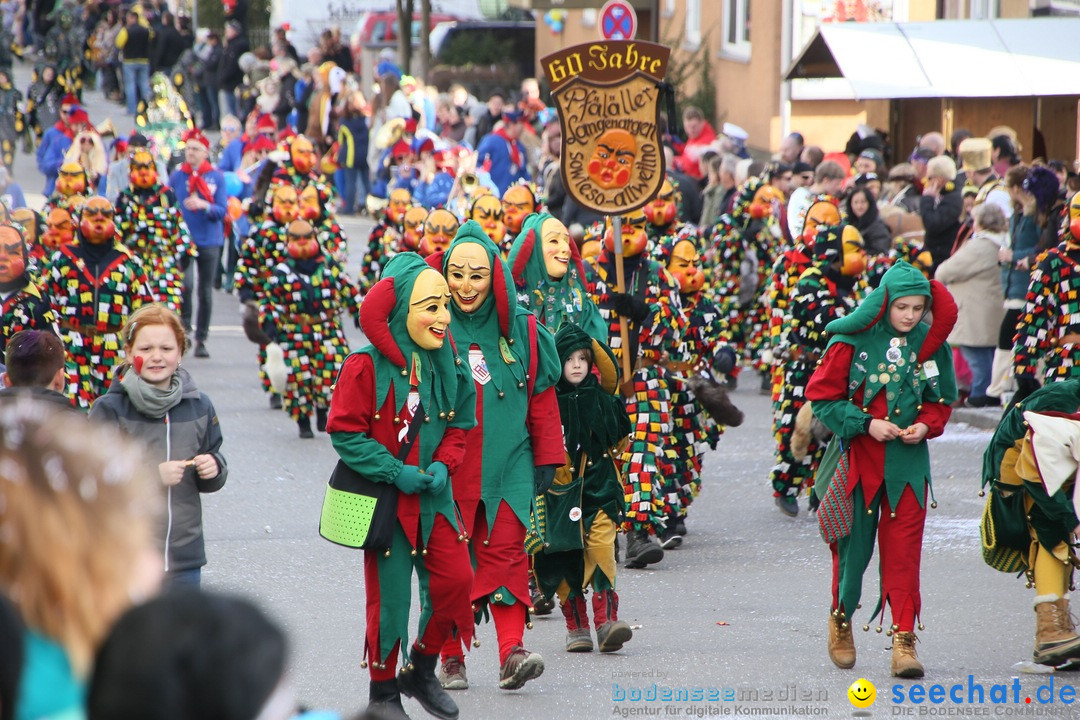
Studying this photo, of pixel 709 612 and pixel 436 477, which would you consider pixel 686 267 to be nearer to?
pixel 709 612

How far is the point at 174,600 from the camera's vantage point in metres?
1.90

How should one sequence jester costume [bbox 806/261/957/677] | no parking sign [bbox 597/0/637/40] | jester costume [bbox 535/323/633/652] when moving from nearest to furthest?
jester costume [bbox 806/261/957/677], jester costume [bbox 535/323/633/652], no parking sign [bbox 597/0/637/40]

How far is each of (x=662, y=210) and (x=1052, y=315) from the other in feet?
8.38

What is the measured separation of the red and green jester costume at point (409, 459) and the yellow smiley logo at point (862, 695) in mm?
1519

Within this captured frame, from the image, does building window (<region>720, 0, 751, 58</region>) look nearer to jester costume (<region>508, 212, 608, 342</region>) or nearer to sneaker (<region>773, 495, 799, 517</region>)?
sneaker (<region>773, 495, 799, 517</region>)

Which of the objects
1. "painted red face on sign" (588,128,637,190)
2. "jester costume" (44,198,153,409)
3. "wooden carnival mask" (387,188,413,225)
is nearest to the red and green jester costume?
"painted red face on sign" (588,128,637,190)

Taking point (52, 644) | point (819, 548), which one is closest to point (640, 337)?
point (819, 548)

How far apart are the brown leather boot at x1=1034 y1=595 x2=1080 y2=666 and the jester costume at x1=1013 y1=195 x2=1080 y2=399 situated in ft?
6.21

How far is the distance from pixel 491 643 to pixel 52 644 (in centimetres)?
524

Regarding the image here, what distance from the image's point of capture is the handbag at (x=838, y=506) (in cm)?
654

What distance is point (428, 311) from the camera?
5.91m

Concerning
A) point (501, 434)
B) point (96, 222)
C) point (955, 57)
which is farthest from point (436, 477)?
point (955, 57)

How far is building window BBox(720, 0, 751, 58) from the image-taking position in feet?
82.5

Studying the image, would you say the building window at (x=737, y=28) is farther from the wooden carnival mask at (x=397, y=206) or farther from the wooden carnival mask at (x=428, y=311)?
the wooden carnival mask at (x=428, y=311)
